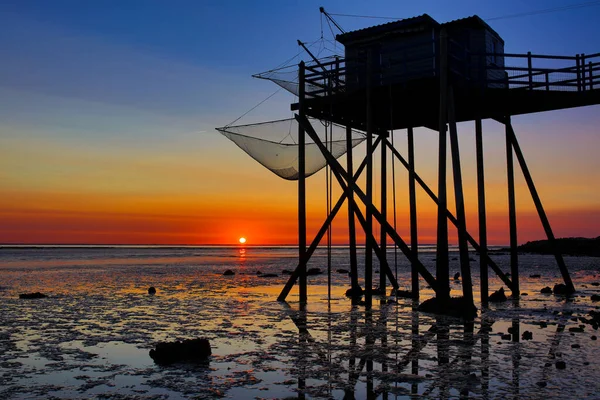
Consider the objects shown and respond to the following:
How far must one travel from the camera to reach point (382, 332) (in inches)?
523

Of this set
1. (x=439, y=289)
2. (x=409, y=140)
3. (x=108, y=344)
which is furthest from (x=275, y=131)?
(x=108, y=344)

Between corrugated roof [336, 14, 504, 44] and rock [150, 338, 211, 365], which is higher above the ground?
corrugated roof [336, 14, 504, 44]

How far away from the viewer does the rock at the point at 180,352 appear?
10.5 metres

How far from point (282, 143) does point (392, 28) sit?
18.5 feet

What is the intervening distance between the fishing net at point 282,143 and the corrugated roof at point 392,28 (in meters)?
3.40

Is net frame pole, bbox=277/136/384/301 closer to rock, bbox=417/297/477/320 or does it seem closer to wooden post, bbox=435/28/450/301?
rock, bbox=417/297/477/320

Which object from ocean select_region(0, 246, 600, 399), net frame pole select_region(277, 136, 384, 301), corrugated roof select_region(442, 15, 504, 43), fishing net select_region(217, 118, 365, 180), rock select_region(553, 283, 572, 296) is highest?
corrugated roof select_region(442, 15, 504, 43)

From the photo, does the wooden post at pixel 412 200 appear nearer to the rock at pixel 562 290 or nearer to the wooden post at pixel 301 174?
the wooden post at pixel 301 174

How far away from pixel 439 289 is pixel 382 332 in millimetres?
3576

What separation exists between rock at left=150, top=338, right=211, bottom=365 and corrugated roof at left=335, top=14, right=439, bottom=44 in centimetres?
1332

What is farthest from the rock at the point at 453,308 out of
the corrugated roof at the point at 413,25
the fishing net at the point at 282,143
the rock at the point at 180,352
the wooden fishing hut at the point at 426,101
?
the corrugated roof at the point at 413,25

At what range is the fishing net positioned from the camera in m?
18.7

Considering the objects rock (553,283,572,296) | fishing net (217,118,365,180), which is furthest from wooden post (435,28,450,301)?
rock (553,283,572,296)

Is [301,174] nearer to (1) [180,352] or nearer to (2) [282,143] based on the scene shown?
(2) [282,143]
